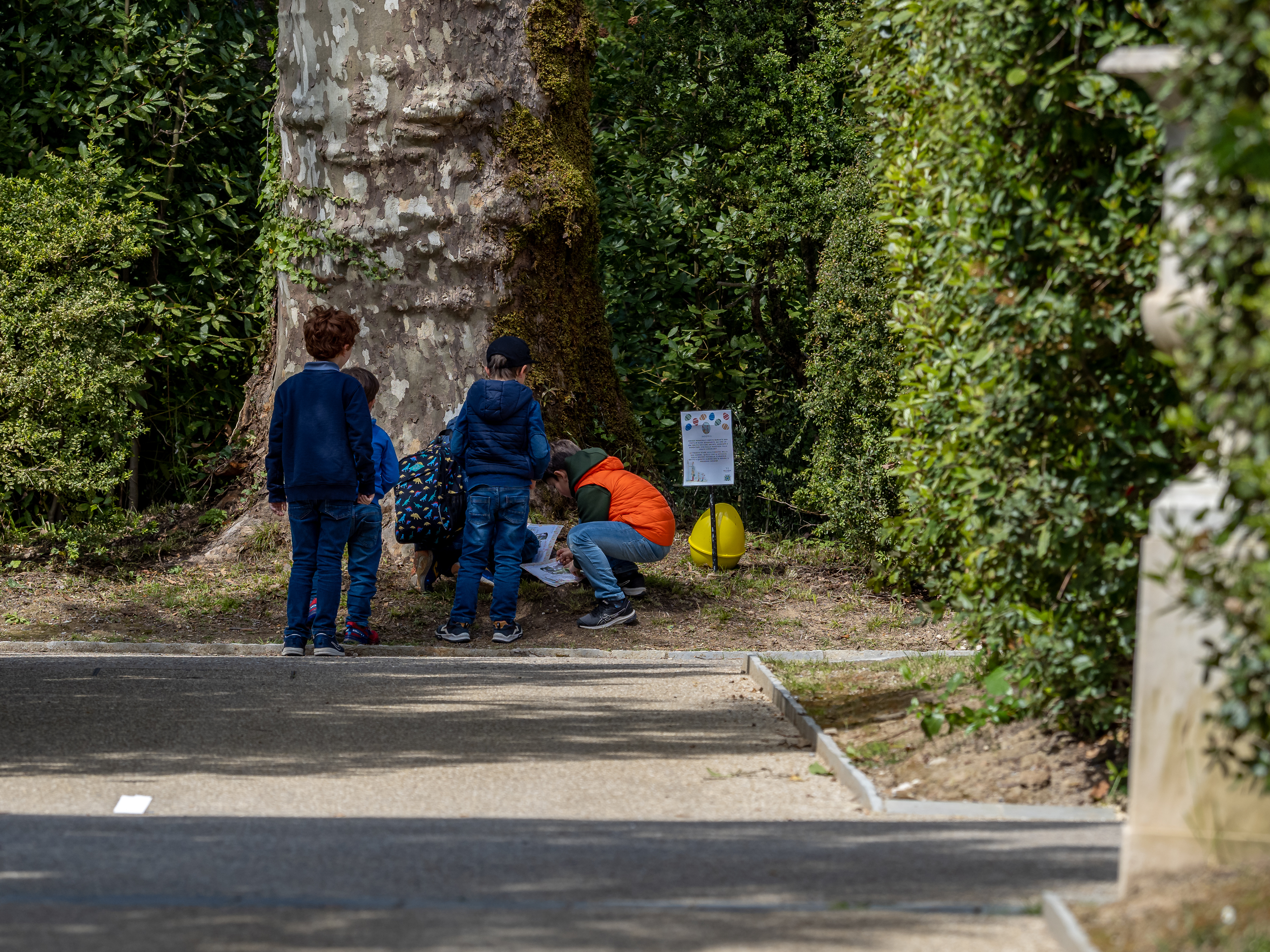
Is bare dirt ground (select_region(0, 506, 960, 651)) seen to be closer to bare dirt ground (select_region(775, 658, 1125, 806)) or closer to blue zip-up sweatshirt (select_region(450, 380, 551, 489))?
blue zip-up sweatshirt (select_region(450, 380, 551, 489))

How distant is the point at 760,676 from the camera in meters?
8.02

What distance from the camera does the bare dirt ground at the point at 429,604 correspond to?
955 centimetres

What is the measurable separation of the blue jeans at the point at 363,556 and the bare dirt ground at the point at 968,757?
3280mm

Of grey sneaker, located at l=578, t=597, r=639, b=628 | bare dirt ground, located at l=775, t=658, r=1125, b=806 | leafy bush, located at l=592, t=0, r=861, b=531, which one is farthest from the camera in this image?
leafy bush, located at l=592, t=0, r=861, b=531

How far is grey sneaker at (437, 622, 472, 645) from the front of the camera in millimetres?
9344

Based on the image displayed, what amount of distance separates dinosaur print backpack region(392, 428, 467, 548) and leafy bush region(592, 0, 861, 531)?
4.50 meters

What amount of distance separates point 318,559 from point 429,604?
5.06 feet

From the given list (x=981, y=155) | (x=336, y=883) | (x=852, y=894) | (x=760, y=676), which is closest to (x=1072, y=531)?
(x=981, y=155)

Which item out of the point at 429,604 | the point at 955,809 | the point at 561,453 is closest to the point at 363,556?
the point at 429,604

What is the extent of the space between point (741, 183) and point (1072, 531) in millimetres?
9899

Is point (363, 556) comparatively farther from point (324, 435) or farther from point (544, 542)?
point (544, 542)

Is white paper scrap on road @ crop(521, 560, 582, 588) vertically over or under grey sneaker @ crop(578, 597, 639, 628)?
over

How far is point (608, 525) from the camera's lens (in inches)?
383

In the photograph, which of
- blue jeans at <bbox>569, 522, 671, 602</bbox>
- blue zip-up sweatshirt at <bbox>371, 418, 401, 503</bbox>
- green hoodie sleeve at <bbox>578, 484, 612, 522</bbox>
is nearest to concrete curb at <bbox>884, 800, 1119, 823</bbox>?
blue jeans at <bbox>569, 522, 671, 602</bbox>
